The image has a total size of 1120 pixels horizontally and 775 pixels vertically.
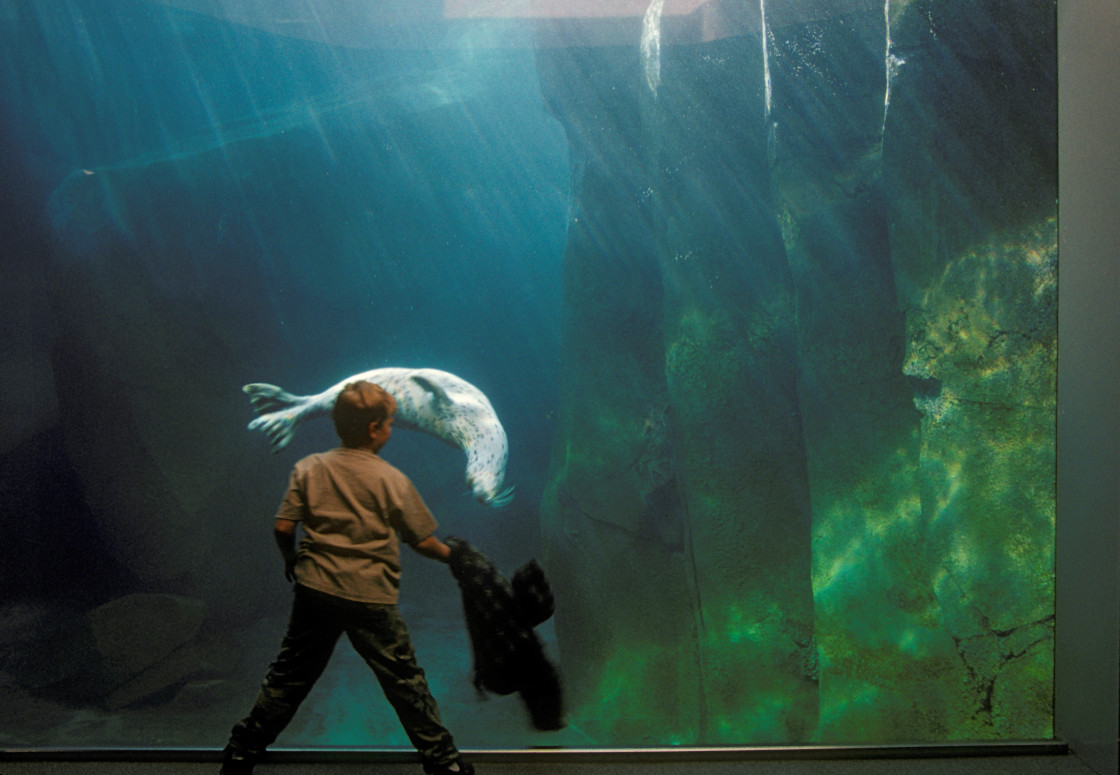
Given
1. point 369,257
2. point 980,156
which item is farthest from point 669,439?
point 369,257

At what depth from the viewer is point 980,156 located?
3189mm

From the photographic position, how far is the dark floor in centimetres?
270

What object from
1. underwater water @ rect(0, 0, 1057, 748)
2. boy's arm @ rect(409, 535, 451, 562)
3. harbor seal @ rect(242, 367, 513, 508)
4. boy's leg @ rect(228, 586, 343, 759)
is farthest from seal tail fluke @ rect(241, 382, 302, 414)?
boy's arm @ rect(409, 535, 451, 562)

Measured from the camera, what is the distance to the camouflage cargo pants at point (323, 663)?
82.1 inches

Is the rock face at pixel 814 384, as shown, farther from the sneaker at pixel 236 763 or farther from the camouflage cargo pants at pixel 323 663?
the sneaker at pixel 236 763

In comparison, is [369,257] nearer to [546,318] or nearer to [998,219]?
[546,318]

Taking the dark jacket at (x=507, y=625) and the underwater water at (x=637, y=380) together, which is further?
the underwater water at (x=637, y=380)

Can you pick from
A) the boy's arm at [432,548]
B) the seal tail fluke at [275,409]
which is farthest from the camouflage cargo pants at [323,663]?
the seal tail fluke at [275,409]

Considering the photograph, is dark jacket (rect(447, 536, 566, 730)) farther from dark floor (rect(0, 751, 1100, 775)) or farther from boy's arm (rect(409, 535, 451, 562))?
dark floor (rect(0, 751, 1100, 775))

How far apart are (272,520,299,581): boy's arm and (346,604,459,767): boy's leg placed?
0.32 m

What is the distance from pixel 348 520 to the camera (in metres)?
2.07

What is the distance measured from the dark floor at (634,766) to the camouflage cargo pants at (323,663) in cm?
76

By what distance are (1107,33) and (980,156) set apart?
677mm

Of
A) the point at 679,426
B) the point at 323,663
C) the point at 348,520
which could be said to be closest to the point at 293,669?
the point at 323,663
